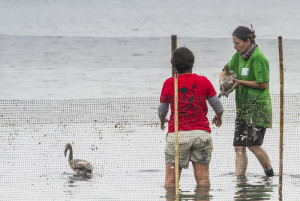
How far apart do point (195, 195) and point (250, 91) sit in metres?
1.39

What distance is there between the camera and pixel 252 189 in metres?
8.73

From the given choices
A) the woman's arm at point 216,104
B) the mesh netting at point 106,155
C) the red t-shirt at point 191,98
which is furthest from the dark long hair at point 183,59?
the mesh netting at point 106,155

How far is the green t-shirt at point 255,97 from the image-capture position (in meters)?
8.55

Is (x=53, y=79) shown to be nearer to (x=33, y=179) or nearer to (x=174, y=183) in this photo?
(x=33, y=179)

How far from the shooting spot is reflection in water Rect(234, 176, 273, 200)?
8188 mm

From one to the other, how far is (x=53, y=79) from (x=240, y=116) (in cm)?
1430

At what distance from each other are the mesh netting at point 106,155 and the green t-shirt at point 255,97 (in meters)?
0.28

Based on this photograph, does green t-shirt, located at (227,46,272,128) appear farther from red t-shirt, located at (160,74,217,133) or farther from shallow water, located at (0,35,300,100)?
shallow water, located at (0,35,300,100)

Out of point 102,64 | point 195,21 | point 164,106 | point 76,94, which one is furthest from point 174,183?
point 195,21

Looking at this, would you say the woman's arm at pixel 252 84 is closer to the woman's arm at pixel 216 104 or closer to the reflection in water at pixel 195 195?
the woman's arm at pixel 216 104

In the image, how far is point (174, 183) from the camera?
7.54 m

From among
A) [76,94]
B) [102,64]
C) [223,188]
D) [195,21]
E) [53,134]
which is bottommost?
[223,188]

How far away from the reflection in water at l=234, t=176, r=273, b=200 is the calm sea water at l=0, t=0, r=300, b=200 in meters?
0.01

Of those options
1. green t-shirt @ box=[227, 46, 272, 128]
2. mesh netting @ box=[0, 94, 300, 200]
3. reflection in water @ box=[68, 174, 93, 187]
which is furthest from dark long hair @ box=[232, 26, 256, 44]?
reflection in water @ box=[68, 174, 93, 187]
